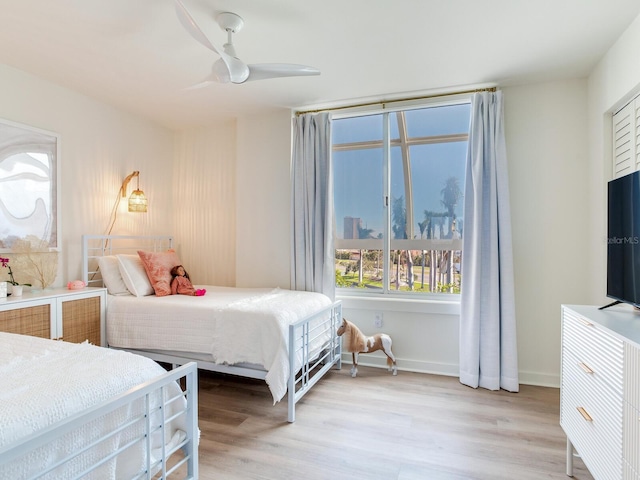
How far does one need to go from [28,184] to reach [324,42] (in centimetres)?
247

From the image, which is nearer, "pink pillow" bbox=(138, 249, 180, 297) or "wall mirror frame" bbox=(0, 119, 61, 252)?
"wall mirror frame" bbox=(0, 119, 61, 252)

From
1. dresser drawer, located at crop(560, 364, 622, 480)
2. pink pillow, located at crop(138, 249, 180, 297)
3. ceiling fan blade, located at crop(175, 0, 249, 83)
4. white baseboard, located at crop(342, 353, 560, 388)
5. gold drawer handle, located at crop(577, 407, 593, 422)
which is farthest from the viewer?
pink pillow, located at crop(138, 249, 180, 297)

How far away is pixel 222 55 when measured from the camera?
77.8 inches

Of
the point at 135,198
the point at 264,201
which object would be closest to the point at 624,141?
the point at 264,201

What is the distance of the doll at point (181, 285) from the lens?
121 inches

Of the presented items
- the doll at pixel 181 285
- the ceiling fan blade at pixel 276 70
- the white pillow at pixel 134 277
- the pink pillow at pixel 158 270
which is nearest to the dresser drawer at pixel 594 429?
the ceiling fan blade at pixel 276 70

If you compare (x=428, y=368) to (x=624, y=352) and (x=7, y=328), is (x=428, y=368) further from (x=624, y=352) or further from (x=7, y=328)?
(x=7, y=328)

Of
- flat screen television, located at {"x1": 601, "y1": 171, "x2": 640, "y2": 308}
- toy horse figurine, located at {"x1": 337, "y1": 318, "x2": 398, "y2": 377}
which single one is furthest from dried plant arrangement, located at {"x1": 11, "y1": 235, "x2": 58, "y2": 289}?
flat screen television, located at {"x1": 601, "y1": 171, "x2": 640, "y2": 308}

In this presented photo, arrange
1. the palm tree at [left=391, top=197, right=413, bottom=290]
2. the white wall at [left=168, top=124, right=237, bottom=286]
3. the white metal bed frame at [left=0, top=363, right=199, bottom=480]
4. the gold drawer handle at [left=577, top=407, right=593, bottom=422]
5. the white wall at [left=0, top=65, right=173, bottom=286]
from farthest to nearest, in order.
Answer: the white wall at [left=168, top=124, right=237, bottom=286] → the palm tree at [left=391, top=197, right=413, bottom=290] → the white wall at [left=0, top=65, right=173, bottom=286] → the gold drawer handle at [left=577, top=407, right=593, bottom=422] → the white metal bed frame at [left=0, top=363, right=199, bottom=480]

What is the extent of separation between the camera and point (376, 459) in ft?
6.22

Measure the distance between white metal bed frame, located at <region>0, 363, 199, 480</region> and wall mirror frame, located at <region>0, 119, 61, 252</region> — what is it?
215cm

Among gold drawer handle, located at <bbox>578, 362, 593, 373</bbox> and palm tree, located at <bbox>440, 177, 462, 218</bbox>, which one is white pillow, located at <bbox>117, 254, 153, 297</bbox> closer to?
palm tree, located at <bbox>440, 177, 462, 218</bbox>

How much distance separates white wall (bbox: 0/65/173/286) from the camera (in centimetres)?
275

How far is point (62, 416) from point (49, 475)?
16cm
